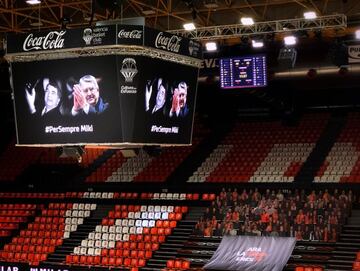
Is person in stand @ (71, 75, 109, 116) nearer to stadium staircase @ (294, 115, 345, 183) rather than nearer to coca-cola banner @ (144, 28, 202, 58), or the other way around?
coca-cola banner @ (144, 28, 202, 58)

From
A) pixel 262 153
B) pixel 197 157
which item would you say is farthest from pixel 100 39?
pixel 197 157

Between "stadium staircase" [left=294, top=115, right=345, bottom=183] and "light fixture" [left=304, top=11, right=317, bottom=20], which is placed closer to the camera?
"light fixture" [left=304, top=11, right=317, bottom=20]

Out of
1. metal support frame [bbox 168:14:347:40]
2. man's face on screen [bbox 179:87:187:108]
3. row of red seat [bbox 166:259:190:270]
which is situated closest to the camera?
man's face on screen [bbox 179:87:187:108]

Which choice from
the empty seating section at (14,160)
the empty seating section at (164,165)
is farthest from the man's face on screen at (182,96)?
the empty seating section at (14,160)

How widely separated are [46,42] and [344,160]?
16.5 m

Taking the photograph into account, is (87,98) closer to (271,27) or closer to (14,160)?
(271,27)

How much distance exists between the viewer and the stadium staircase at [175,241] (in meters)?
27.1

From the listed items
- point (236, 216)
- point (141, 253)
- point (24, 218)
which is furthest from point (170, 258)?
point (24, 218)

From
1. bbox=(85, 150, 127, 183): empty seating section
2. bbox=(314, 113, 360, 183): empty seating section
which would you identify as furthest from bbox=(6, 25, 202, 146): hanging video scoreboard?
bbox=(85, 150, 127, 183): empty seating section

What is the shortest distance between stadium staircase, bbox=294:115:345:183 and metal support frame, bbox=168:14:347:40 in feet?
21.6

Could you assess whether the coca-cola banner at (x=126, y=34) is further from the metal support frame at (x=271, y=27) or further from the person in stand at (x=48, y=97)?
the metal support frame at (x=271, y=27)

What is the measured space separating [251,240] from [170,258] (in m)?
3.25

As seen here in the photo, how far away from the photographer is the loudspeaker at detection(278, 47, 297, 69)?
2820 centimetres

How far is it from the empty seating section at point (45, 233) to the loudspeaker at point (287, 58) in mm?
10727
